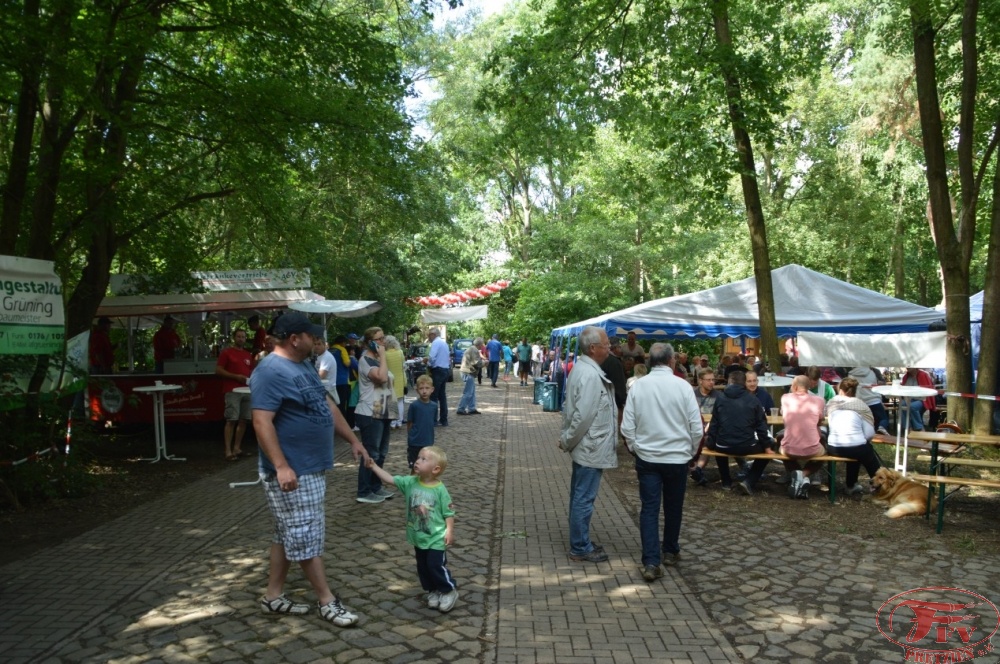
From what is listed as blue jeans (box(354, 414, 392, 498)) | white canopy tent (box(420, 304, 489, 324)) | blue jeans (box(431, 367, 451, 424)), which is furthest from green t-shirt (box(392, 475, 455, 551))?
white canopy tent (box(420, 304, 489, 324))

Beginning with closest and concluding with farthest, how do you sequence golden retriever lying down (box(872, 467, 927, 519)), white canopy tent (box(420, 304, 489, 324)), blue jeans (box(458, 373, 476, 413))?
golden retriever lying down (box(872, 467, 927, 519)) < blue jeans (box(458, 373, 476, 413)) < white canopy tent (box(420, 304, 489, 324))

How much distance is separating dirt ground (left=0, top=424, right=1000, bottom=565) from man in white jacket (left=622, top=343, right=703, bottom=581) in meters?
2.09

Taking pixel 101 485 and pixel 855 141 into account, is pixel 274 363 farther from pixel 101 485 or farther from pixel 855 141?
pixel 855 141

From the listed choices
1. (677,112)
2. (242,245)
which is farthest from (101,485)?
(242,245)

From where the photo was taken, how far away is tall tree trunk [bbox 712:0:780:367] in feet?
39.9

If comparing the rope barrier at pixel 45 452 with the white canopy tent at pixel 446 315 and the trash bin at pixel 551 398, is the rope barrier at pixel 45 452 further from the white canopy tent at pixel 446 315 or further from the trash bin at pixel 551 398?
the white canopy tent at pixel 446 315

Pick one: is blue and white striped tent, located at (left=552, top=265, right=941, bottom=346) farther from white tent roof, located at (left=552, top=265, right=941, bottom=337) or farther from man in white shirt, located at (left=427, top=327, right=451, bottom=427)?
man in white shirt, located at (left=427, top=327, right=451, bottom=427)

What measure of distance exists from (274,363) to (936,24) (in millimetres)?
12025

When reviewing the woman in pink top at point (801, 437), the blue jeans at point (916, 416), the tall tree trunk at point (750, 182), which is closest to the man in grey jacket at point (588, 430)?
the woman in pink top at point (801, 437)

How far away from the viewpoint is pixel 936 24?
12.1 meters

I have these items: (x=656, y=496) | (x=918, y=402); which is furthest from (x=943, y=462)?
(x=918, y=402)

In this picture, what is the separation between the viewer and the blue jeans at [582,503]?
19.8ft

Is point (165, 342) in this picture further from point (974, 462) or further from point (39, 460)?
point (974, 462)

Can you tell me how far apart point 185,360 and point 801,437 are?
9801mm
